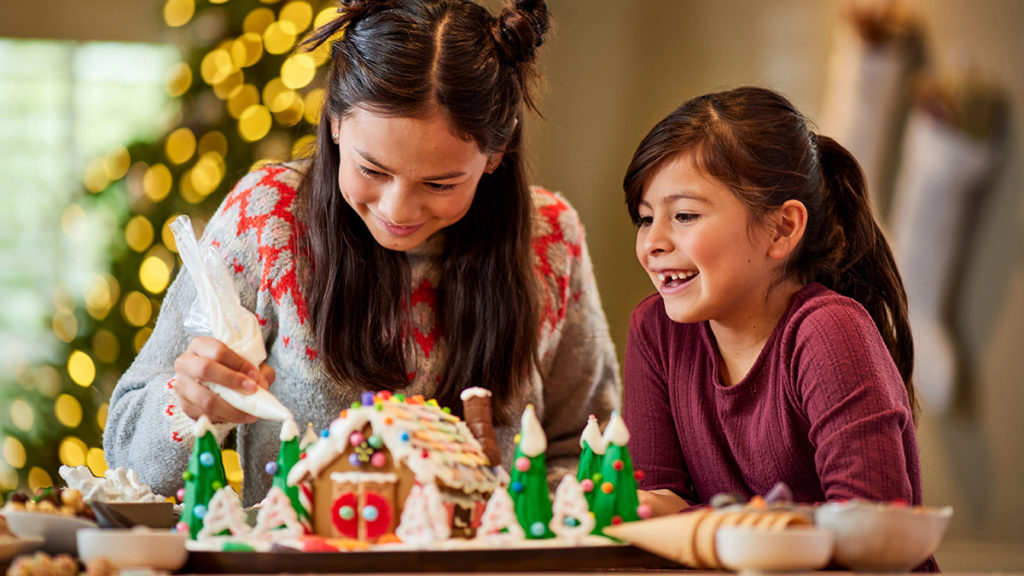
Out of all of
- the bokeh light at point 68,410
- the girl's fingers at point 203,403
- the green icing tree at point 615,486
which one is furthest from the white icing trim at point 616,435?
the bokeh light at point 68,410

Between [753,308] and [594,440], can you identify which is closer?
[594,440]

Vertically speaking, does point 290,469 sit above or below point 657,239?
below

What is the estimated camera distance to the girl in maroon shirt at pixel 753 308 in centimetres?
133

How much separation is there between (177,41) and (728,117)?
2.06 m

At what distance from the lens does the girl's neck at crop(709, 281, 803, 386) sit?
1477 millimetres

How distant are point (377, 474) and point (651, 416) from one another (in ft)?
2.00

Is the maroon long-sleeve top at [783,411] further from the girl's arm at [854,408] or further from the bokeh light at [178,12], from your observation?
the bokeh light at [178,12]

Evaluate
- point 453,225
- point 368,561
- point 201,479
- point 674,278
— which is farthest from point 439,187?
point 368,561

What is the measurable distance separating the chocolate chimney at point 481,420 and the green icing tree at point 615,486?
0.39 feet

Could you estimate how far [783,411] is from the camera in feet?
4.50

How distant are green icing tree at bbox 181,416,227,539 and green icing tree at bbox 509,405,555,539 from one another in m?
0.31

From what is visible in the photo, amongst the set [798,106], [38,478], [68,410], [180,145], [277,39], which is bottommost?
[38,478]

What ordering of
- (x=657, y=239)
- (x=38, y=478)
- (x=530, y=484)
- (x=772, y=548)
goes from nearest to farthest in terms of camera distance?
(x=772, y=548) → (x=530, y=484) → (x=657, y=239) → (x=38, y=478)

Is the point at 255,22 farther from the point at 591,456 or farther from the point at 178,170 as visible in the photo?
the point at 591,456
